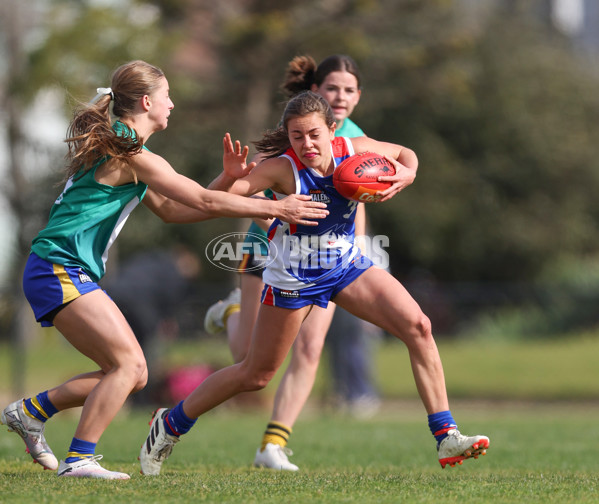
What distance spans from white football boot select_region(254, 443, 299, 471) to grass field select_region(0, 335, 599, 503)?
113 millimetres

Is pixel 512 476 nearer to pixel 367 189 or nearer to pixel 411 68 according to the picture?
pixel 367 189

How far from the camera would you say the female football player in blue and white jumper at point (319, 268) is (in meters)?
5.37

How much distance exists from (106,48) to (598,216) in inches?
656

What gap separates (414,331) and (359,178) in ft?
3.05

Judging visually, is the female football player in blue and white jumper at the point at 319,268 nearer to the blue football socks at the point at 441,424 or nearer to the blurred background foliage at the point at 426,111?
the blue football socks at the point at 441,424

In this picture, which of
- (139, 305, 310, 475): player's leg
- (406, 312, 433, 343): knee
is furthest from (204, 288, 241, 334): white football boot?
(406, 312, 433, 343): knee

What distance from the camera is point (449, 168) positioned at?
2697 centimetres

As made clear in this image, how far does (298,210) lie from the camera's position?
5145 millimetres

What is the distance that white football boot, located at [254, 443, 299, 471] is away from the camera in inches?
247

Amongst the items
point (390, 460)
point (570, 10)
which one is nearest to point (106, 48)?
point (390, 460)

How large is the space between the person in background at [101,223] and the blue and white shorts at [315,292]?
440 mm

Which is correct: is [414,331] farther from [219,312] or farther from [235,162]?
[219,312]

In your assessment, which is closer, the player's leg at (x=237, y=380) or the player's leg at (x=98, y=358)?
the player's leg at (x=98, y=358)

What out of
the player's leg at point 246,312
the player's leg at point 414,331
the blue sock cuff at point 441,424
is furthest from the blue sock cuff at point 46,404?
the blue sock cuff at point 441,424
